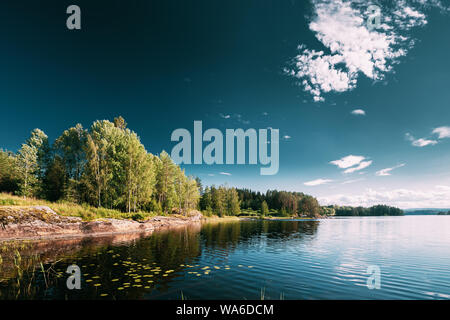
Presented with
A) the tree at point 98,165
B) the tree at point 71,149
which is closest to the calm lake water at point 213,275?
the tree at point 98,165

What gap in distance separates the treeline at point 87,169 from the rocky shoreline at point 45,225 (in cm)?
1131

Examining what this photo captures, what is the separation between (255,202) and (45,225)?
156938 mm

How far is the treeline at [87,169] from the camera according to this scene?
143 ft

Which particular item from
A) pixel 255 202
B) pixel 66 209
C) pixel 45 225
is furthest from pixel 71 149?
pixel 255 202

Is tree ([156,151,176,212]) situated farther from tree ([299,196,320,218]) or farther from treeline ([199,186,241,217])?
tree ([299,196,320,218])

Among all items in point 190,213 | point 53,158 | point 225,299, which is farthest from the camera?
point 190,213

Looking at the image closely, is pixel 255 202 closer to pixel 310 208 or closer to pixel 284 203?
pixel 284 203

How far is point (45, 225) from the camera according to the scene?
26.4 metres

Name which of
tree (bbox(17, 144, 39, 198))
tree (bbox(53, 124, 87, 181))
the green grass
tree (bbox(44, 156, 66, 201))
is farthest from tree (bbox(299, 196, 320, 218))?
tree (bbox(17, 144, 39, 198))

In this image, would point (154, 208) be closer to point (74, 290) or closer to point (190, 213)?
point (190, 213)

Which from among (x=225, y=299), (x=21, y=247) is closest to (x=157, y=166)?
(x=21, y=247)

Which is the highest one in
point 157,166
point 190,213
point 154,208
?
point 157,166

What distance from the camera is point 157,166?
65.2 metres
